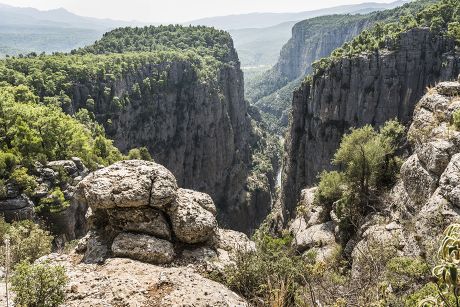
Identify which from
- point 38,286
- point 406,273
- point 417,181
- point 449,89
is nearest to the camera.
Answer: point 38,286

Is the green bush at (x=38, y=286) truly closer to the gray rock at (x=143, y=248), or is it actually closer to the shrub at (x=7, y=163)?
the gray rock at (x=143, y=248)

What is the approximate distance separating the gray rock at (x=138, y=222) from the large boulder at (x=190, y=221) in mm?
535

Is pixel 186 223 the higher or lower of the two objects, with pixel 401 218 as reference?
higher

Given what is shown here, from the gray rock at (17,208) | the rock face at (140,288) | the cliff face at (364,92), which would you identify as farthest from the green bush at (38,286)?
the cliff face at (364,92)

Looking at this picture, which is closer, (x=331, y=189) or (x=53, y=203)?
(x=53, y=203)

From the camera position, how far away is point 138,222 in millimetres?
17016

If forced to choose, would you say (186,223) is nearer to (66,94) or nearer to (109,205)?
(109,205)

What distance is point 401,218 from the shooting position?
26.2m

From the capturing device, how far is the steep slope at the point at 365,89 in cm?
9450

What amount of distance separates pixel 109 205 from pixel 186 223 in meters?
3.27

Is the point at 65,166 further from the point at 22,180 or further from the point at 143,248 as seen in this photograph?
the point at 143,248

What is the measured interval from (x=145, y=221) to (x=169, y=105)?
125954mm

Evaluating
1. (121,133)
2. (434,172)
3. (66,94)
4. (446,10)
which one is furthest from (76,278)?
(446,10)

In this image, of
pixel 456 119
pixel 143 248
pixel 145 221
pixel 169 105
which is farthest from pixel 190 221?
pixel 169 105
